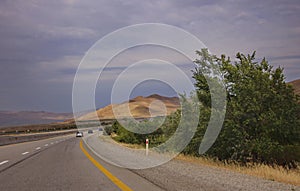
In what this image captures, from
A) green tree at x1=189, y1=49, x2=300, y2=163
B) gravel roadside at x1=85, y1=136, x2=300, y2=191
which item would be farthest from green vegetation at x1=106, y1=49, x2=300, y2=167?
gravel roadside at x1=85, y1=136, x2=300, y2=191

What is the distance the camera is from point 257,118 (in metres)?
17.9

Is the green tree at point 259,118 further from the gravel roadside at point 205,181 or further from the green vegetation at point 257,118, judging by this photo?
the gravel roadside at point 205,181

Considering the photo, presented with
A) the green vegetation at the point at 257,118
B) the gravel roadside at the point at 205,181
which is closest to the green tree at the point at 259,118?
the green vegetation at the point at 257,118

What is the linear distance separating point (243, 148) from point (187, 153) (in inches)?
189

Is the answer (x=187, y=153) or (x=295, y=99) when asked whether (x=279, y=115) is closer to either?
(x=295, y=99)

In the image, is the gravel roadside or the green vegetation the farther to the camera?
the green vegetation

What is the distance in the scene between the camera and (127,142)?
131 feet

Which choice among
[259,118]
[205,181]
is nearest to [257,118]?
[259,118]

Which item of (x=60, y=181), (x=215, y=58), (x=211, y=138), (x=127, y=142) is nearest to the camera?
(x=60, y=181)

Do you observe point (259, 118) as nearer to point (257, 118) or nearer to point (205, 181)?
point (257, 118)

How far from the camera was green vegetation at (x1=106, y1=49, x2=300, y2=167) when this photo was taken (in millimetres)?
17359

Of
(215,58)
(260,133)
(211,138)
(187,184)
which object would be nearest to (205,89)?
(215,58)

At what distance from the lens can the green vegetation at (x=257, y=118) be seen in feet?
57.0

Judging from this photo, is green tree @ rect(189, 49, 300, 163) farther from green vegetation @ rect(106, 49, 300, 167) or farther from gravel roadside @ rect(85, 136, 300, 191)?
gravel roadside @ rect(85, 136, 300, 191)
